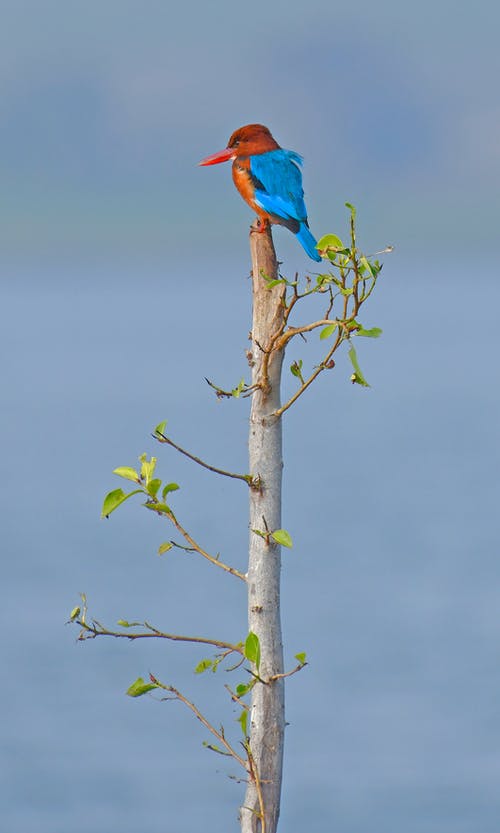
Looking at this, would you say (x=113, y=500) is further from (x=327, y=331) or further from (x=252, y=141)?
(x=252, y=141)

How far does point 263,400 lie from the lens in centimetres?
246

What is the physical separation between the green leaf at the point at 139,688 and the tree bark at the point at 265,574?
244 mm

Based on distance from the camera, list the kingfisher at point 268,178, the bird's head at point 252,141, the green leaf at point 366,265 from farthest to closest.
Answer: the bird's head at point 252,141, the kingfisher at point 268,178, the green leaf at point 366,265

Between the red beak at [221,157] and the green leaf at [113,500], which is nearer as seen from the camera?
the green leaf at [113,500]

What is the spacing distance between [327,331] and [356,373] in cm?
11

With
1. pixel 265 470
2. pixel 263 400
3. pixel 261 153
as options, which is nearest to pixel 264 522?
pixel 265 470

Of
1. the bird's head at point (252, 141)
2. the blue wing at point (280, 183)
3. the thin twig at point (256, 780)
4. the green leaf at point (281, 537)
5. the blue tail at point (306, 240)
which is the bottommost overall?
the thin twig at point (256, 780)

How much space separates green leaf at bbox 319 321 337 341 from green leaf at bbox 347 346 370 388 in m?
0.06

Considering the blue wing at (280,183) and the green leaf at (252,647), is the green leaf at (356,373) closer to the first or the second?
the green leaf at (252,647)

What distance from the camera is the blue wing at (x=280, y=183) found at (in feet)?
10.1

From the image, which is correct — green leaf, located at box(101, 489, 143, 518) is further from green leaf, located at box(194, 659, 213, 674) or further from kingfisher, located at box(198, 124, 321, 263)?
kingfisher, located at box(198, 124, 321, 263)

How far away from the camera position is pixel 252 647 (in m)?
2.23

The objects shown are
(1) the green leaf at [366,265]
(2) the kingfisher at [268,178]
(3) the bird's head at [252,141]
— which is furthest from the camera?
(3) the bird's head at [252,141]

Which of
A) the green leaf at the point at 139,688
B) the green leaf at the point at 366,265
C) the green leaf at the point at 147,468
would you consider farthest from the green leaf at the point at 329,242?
the green leaf at the point at 139,688
